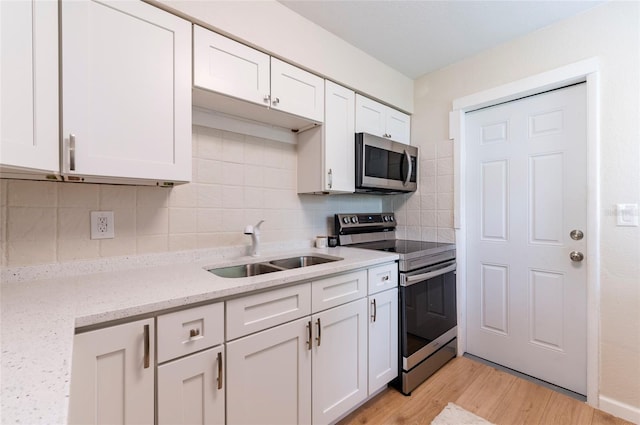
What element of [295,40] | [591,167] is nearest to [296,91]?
[295,40]

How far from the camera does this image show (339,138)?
2.01 metres

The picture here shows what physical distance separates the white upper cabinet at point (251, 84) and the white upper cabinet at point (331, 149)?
93 mm

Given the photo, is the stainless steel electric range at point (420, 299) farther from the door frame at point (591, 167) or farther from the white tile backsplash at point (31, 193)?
the white tile backsplash at point (31, 193)

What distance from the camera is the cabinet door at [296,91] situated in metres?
1.65

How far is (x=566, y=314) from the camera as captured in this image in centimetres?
189

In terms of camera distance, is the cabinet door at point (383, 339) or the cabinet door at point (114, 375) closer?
the cabinet door at point (114, 375)

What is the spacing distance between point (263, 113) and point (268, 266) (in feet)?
2.99

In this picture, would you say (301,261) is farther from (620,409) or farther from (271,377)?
(620,409)

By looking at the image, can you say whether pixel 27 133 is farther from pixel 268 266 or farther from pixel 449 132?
pixel 449 132

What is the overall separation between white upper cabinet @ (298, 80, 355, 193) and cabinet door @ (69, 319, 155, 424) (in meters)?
1.32

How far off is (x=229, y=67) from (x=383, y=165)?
130 centimetres

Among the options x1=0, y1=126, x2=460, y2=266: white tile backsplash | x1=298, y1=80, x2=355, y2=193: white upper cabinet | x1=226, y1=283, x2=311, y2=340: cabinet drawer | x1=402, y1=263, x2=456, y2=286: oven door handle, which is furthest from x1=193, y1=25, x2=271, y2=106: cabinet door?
x1=402, y1=263, x2=456, y2=286: oven door handle

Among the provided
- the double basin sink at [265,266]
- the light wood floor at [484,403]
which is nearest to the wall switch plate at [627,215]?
the light wood floor at [484,403]

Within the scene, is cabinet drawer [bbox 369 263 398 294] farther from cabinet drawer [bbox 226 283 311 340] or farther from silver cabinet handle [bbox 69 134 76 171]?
silver cabinet handle [bbox 69 134 76 171]
